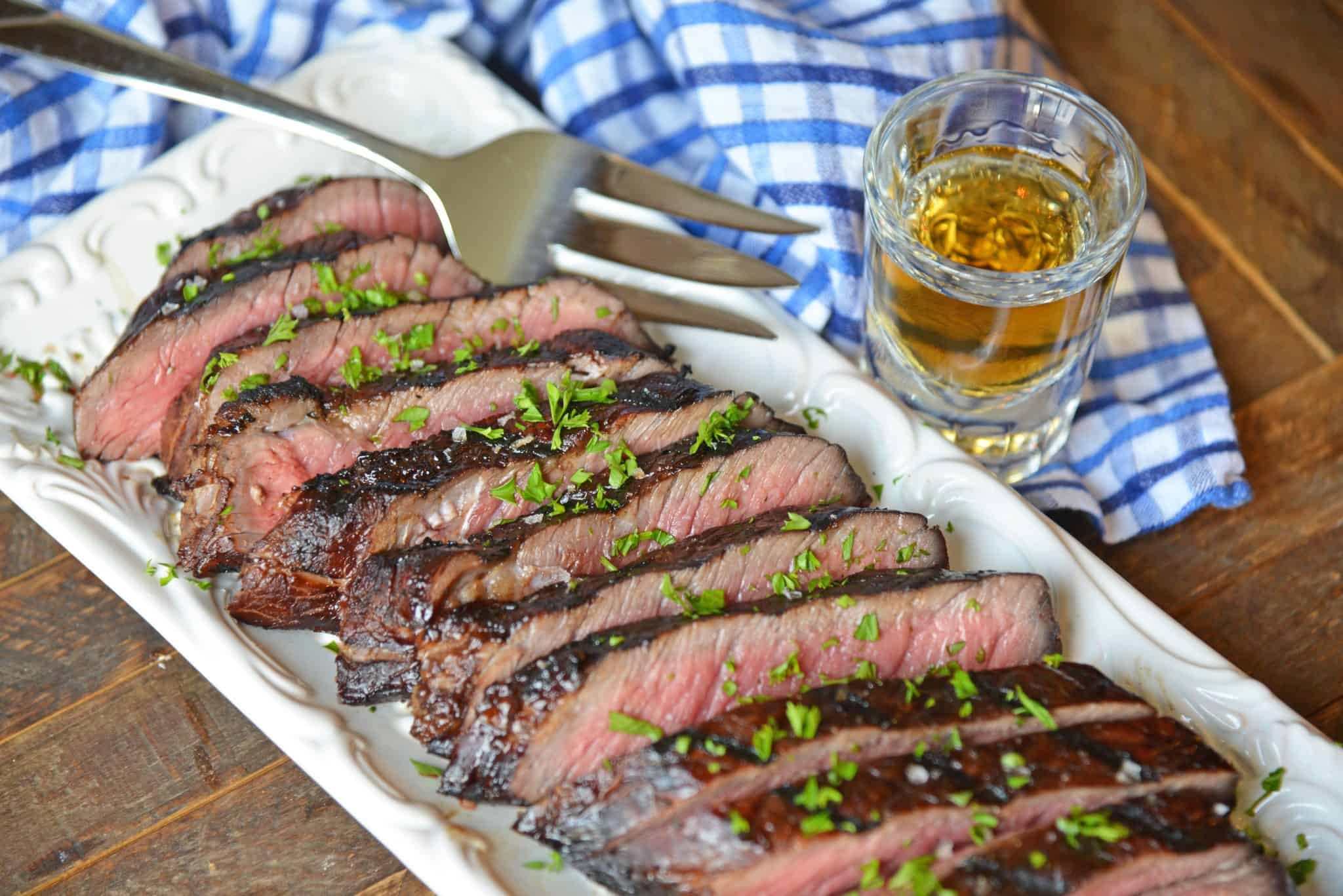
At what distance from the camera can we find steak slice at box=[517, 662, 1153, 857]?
272cm

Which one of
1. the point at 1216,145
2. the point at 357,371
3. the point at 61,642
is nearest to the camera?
the point at 357,371

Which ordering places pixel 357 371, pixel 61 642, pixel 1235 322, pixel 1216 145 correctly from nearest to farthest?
pixel 357 371
pixel 61 642
pixel 1235 322
pixel 1216 145

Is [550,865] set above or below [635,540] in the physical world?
below

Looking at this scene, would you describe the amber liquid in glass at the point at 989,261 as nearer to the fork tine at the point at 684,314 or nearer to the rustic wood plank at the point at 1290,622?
the fork tine at the point at 684,314

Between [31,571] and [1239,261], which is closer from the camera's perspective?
[31,571]

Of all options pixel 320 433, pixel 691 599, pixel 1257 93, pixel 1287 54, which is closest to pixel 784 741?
pixel 691 599

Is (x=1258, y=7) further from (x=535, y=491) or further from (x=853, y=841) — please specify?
(x=853, y=841)

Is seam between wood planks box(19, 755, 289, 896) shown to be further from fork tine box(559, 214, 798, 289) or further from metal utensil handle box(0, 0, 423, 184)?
metal utensil handle box(0, 0, 423, 184)

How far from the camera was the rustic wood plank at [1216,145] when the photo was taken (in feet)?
15.8

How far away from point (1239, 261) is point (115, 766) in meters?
4.35

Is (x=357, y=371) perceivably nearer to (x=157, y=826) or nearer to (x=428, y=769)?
(x=428, y=769)

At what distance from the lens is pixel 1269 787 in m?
3.17

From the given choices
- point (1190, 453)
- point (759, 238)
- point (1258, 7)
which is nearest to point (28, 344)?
point (759, 238)

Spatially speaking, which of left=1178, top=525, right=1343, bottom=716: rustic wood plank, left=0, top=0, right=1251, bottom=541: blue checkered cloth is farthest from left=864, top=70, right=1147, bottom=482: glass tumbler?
left=1178, top=525, right=1343, bottom=716: rustic wood plank
